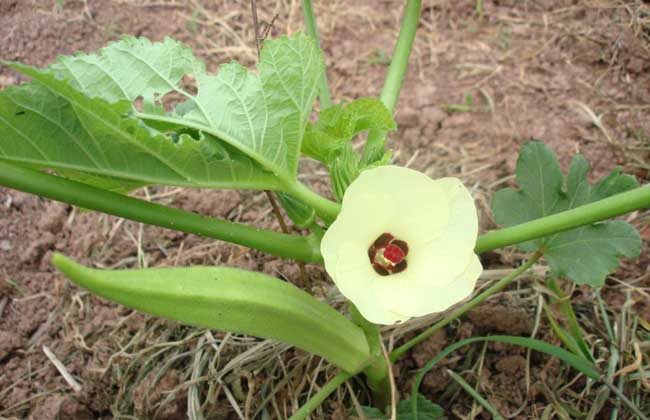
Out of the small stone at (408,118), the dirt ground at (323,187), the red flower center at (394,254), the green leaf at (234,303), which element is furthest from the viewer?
the small stone at (408,118)

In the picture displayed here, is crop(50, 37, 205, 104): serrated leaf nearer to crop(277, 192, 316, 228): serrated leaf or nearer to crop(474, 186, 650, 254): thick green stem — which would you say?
crop(277, 192, 316, 228): serrated leaf

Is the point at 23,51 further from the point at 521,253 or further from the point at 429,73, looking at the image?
the point at 521,253

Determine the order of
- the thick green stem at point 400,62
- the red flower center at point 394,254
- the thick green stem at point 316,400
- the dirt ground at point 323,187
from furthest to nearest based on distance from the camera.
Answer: the dirt ground at point 323,187 → the thick green stem at point 400,62 → the thick green stem at point 316,400 → the red flower center at point 394,254

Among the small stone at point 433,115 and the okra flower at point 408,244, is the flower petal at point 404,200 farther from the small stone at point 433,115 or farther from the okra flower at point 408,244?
the small stone at point 433,115

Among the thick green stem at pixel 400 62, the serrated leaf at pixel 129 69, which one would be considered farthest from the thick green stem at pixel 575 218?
the serrated leaf at pixel 129 69

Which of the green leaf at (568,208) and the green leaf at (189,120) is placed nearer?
the green leaf at (189,120)

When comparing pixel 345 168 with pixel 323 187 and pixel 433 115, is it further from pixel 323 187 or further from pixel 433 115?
pixel 433 115
